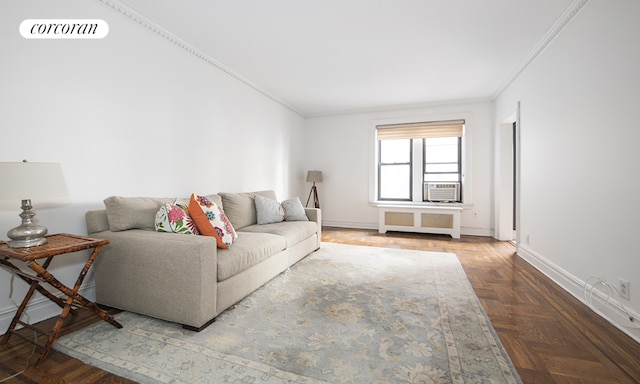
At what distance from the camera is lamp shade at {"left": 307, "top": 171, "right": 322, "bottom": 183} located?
240 inches

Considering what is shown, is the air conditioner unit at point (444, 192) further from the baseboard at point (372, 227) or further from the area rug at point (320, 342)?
the area rug at point (320, 342)

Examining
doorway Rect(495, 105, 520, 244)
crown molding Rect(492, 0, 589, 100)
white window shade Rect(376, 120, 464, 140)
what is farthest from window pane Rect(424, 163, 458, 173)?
crown molding Rect(492, 0, 589, 100)

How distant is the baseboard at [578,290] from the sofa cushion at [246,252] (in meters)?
2.66

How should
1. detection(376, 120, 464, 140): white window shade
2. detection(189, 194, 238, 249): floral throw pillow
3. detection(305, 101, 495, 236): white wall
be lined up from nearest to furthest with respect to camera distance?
detection(189, 194, 238, 249): floral throw pillow < detection(305, 101, 495, 236): white wall < detection(376, 120, 464, 140): white window shade

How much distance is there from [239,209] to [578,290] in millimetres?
3427

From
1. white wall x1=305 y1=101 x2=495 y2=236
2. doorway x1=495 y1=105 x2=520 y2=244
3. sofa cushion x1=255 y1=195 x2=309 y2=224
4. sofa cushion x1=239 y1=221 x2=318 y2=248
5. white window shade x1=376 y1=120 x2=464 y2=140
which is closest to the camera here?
sofa cushion x1=239 y1=221 x2=318 y2=248

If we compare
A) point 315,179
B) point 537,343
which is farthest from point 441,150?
point 537,343

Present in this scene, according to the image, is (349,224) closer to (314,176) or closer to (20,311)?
(314,176)

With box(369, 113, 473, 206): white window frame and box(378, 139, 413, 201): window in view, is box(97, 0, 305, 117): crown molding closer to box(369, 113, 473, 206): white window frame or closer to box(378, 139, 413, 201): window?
box(369, 113, 473, 206): white window frame

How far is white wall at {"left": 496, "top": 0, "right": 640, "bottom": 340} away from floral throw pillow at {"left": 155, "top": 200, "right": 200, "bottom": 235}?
3.14 meters

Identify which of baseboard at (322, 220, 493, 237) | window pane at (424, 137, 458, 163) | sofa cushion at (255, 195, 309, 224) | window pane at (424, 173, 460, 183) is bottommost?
baseboard at (322, 220, 493, 237)

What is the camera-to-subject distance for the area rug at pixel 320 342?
4.92 ft

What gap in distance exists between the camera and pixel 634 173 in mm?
1897

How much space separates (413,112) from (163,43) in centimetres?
445
